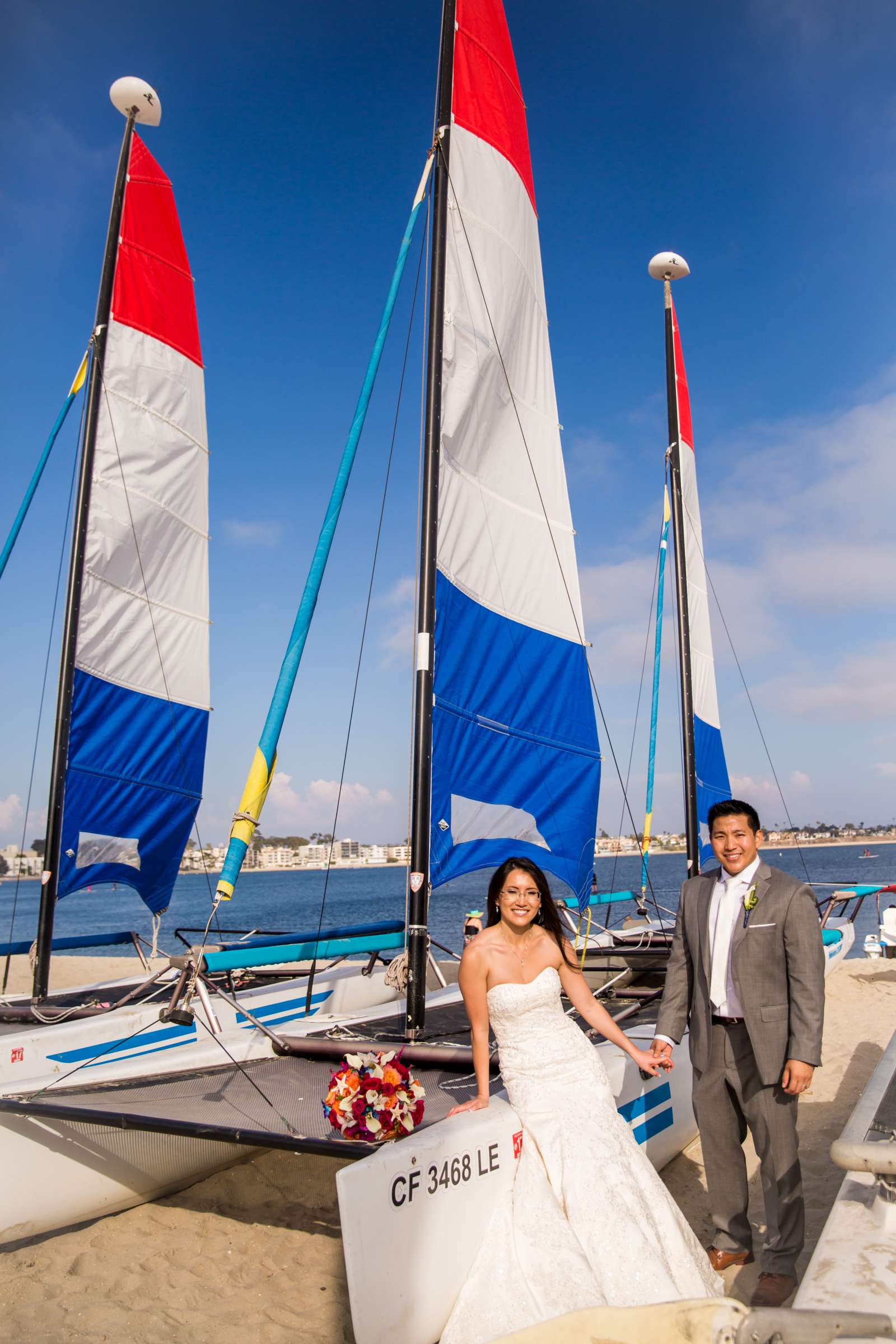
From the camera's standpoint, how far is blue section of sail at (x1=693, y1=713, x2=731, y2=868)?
11.6 metres

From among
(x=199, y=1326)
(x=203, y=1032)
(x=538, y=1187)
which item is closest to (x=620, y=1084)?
(x=538, y=1187)

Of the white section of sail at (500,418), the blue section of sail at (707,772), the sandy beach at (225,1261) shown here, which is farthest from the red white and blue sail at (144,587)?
the blue section of sail at (707,772)

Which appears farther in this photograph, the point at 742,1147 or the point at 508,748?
the point at 508,748

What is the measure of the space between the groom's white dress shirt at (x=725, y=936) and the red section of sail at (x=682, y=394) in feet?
31.5

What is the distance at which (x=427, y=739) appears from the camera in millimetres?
5379

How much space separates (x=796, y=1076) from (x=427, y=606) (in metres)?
3.29

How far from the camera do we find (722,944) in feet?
11.6

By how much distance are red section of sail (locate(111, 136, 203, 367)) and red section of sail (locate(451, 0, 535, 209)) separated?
4107 mm

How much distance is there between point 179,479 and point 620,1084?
25.4ft

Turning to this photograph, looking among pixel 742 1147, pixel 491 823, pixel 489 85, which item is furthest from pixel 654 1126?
pixel 489 85

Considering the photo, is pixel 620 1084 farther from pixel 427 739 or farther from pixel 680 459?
pixel 680 459

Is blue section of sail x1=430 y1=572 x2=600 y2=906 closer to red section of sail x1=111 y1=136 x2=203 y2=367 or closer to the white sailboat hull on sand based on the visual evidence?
the white sailboat hull on sand

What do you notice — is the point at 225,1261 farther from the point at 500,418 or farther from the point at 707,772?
the point at 707,772

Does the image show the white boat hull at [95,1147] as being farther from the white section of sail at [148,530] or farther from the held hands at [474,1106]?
the white section of sail at [148,530]
